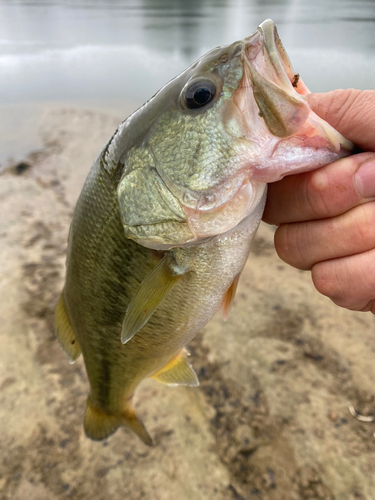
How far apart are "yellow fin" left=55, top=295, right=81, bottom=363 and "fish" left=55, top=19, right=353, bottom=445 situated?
0.17 meters

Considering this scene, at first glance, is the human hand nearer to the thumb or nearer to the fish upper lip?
the thumb

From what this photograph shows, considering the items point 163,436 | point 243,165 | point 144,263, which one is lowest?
point 163,436

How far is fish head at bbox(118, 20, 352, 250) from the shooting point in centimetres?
89

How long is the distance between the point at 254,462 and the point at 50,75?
10253 mm

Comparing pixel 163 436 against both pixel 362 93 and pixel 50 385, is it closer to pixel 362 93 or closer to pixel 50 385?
pixel 50 385

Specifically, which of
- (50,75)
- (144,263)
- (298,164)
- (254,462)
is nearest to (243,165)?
(298,164)

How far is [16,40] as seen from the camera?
12.6 meters

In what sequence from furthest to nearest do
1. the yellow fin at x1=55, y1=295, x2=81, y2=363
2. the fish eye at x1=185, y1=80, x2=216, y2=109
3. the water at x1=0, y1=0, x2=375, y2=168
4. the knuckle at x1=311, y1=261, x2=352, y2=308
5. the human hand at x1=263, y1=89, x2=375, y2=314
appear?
the water at x1=0, y1=0, x2=375, y2=168 → the yellow fin at x1=55, y1=295, x2=81, y2=363 → the knuckle at x1=311, y1=261, x2=352, y2=308 → the human hand at x1=263, y1=89, x2=375, y2=314 → the fish eye at x1=185, y1=80, x2=216, y2=109

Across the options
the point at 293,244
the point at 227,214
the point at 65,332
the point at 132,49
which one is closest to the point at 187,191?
the point at 227,214

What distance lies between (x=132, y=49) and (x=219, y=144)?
1269cm

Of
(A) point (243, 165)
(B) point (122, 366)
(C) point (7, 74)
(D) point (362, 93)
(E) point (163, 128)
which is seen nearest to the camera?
(A) point (243, 165)

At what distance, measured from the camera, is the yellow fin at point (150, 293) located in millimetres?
1156

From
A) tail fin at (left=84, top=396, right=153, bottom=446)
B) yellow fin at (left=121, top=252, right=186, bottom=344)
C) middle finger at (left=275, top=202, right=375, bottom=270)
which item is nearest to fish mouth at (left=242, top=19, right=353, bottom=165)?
middle finger at (left=275, top=202, right=375, bottom=270)

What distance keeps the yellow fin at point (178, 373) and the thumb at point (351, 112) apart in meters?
1.26
